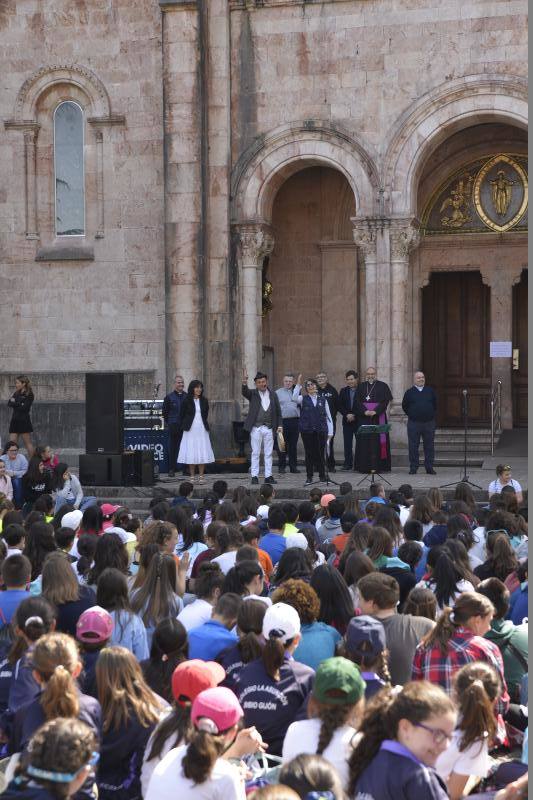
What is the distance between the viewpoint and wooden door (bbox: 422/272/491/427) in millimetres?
24375

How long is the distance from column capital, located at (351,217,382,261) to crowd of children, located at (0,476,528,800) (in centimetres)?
1152

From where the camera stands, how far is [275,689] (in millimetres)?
6465

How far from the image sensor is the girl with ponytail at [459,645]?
679 centimetres

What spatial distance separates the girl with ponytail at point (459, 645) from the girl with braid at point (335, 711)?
1533 mm

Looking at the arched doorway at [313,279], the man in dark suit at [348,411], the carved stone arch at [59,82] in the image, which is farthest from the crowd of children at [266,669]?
the carved stone arch at [59,82]

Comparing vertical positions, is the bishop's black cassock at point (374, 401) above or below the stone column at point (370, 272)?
below

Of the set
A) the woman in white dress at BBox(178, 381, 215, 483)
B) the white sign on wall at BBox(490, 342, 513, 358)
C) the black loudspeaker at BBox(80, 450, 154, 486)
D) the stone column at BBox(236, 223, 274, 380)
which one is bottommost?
the black loudspeaker at BBox(80, 450, 154, 486)

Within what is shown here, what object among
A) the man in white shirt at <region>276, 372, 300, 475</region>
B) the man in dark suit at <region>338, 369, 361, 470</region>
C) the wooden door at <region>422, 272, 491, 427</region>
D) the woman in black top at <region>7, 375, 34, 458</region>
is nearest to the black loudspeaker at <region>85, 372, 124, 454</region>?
the woman in black top at <region>7, 375, 34, 458</region>

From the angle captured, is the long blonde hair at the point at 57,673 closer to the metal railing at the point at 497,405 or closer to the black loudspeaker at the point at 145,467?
the black loudspeaker at the point at 145,467

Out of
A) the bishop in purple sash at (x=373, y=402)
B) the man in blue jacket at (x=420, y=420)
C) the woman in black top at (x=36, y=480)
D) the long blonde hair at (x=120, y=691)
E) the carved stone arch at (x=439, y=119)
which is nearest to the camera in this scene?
the long blonde hair at (x=120, y=691)

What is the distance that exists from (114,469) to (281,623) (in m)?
12.1

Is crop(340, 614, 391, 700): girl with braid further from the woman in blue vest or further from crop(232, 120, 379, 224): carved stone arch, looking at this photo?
crop(232, 120, 379, 224): carved stone arch

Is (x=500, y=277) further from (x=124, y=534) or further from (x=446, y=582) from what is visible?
(x=446, y=582)

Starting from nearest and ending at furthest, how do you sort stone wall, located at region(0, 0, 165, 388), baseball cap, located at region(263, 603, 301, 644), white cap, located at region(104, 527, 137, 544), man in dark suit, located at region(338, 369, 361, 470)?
baseball cap, located at region(263, 603, 301, 644) < white cap, located at region(104, 527, 137, 544) < man in dark suit, located at region(338, 369, 361, 470) < stone wall, located at region(0, 0, 165, 388)
